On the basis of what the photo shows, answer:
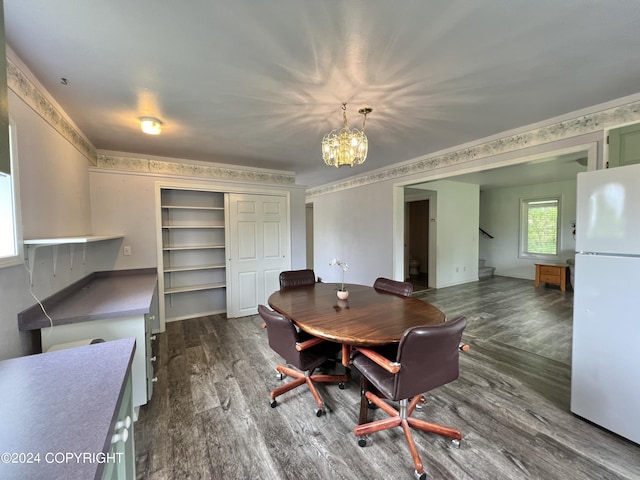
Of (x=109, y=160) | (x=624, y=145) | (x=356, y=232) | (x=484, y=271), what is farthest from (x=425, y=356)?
(x=484, y=271)

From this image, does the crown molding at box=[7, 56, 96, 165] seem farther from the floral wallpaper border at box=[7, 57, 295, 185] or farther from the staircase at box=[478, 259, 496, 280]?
the staircase at box=[478, 259, 496, 280]

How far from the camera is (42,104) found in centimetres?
191

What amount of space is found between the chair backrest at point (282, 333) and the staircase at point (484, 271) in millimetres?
6477

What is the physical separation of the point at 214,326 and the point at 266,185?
2287 mm

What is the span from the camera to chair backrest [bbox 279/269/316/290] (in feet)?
9.66

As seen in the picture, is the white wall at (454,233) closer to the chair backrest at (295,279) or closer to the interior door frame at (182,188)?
the interior door frame at (182,188)

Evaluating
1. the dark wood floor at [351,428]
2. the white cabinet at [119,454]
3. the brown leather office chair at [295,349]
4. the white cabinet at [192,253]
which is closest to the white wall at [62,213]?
the white cabinet at [192,253]

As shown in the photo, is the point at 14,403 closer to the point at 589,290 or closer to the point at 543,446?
the point at 543,446

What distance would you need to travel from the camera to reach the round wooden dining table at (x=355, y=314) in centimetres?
160

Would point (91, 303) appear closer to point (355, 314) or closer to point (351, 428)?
point (355, 314)

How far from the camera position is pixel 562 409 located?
6.49ft

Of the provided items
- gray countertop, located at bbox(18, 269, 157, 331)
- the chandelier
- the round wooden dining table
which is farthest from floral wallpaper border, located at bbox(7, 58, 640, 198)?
the round wooden dining table

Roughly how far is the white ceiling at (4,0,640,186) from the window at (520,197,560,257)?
199 inches

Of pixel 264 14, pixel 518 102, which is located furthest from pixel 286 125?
pixel 518 102
